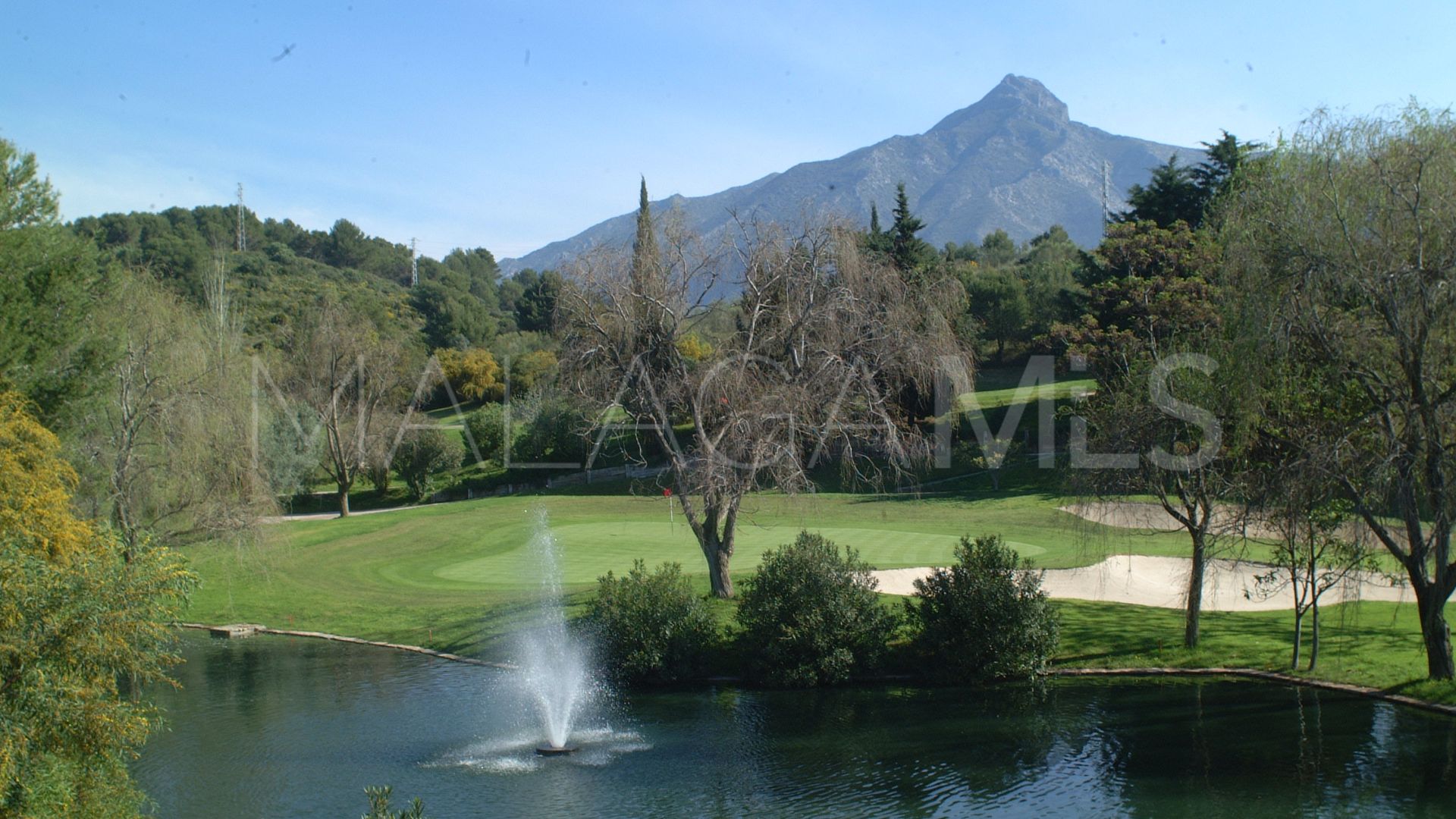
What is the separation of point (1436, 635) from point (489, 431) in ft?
166

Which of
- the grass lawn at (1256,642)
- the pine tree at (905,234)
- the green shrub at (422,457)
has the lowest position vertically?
the grass lawn at (1256,642)

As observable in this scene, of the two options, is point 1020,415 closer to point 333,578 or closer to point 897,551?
point 897,551

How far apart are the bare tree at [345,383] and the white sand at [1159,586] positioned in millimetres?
30377

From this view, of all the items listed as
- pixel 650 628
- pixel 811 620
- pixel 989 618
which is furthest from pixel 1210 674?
pixel 650 628

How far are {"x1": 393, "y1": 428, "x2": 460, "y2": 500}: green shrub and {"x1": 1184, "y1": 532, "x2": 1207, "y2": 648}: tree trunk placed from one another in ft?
134

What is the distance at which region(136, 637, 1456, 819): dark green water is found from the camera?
14.9 m

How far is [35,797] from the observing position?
35.5ft

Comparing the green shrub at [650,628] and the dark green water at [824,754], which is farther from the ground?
the green shrub at [650,628]

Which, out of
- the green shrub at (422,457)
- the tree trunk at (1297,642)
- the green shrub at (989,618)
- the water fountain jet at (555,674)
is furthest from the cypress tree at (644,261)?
the green shrub at (422,457)

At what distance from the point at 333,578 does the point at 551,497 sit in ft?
50.4

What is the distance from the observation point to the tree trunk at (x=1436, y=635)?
58.0 feet

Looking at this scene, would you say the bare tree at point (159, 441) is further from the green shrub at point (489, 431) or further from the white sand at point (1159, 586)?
the green shrub at point (489, 431)

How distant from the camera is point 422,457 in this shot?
54406mm

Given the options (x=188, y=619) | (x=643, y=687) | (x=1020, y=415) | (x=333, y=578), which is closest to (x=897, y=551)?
(x=643, y=687)
